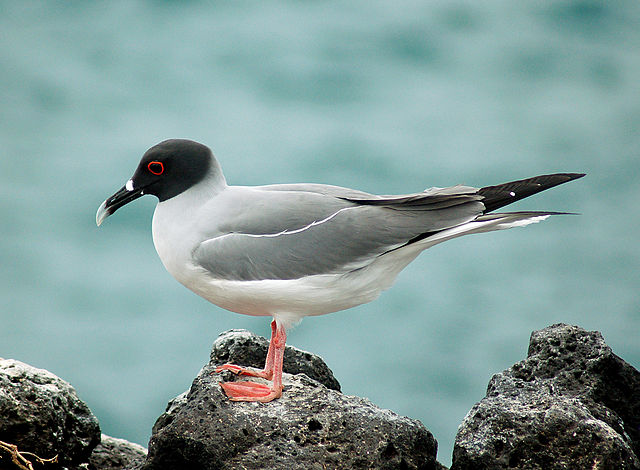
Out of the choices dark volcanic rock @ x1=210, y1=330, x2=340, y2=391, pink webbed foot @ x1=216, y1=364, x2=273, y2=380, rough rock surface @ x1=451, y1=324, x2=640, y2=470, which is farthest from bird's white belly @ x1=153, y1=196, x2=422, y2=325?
rough rock surface @ x1=451, y1=324, x2=640, y2=470

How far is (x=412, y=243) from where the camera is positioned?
15.3 ft

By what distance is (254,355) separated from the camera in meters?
5.41

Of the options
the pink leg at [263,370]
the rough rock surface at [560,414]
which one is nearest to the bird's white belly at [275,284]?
the pink leg at [263,370]

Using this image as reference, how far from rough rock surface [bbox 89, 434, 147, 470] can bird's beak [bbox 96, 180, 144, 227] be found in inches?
60.6

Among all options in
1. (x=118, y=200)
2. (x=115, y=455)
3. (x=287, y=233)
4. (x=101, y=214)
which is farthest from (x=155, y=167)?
(x=115, y=455)

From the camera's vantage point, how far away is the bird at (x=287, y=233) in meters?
4.59

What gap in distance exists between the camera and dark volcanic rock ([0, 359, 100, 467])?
462 cm

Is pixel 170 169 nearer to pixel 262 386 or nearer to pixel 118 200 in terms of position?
pixel 118 200

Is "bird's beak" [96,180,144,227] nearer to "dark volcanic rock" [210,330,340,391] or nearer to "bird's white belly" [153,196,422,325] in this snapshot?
"bird's white belly" [153,196,422,325]

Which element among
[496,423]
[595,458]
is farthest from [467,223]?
[595,458]

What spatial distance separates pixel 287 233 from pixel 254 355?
1.16m

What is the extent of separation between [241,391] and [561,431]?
1754mm

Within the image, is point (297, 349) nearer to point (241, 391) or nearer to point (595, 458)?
point (241, 391)

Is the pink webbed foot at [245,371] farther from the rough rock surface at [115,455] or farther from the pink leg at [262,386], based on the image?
the rough rock surface at [115,455]
